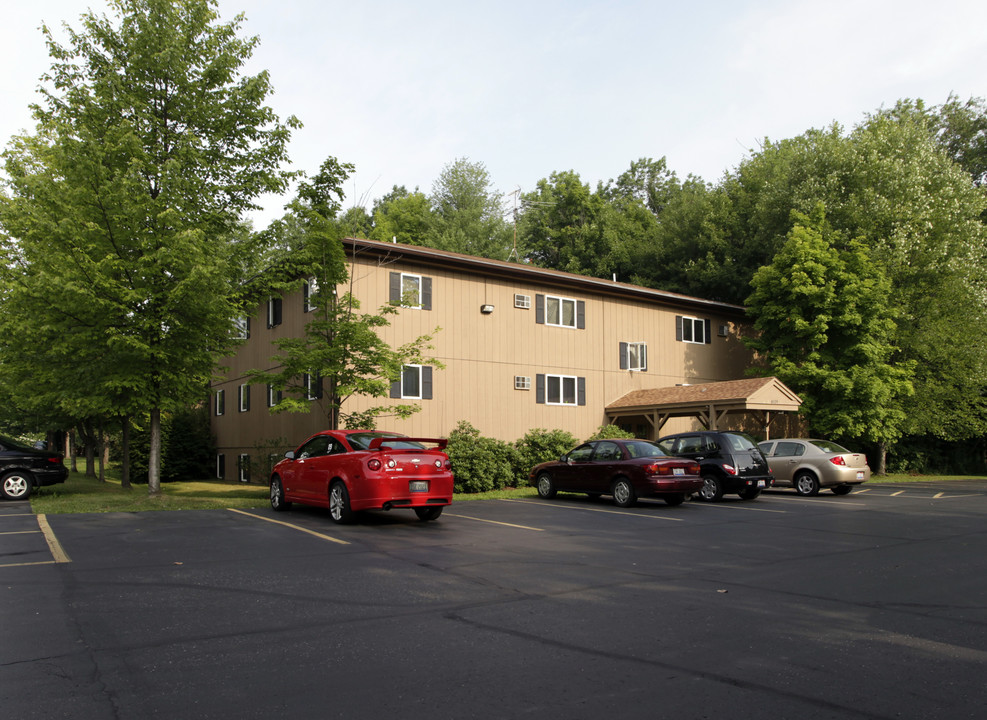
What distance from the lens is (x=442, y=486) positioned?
40.1 feet

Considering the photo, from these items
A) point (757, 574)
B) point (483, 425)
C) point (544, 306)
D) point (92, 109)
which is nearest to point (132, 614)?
point (757, 574)

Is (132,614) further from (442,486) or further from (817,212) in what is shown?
(817,212)

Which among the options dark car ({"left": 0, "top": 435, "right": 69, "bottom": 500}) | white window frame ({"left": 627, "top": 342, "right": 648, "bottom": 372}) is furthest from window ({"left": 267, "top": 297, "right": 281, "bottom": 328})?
white window frame ({"left": 627, "top": 342, "right": 648, "bottom": 372})

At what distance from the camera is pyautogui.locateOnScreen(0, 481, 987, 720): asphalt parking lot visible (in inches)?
165

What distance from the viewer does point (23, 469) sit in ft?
57.8

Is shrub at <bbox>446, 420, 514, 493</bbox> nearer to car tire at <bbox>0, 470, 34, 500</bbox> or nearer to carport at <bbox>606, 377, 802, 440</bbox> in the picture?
carport at <bbox>606, 377, 802, 440</bbox>

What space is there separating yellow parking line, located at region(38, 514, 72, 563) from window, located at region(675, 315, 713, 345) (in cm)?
2308

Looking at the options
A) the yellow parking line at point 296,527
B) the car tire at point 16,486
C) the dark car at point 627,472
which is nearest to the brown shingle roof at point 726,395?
the dark car at point 627,472

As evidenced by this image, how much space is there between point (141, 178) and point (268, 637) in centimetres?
1287

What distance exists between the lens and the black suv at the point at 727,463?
1731 cm

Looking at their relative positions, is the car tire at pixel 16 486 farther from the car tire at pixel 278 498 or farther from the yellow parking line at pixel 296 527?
the car tire at pixel 278 498

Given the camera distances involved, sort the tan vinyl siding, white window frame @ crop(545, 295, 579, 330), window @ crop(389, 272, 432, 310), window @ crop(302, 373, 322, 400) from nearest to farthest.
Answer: window @ crop(302, 373, 322, 400) → window @ crop(389, 272, 432, 310) → the tan vinyl siding → white window frame @ crop(545, 295, 579, 330)

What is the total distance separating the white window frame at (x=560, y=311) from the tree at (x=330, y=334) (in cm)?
763

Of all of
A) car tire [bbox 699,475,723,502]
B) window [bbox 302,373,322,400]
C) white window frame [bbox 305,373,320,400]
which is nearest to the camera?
car tire [bbox 699,475,723,502]
